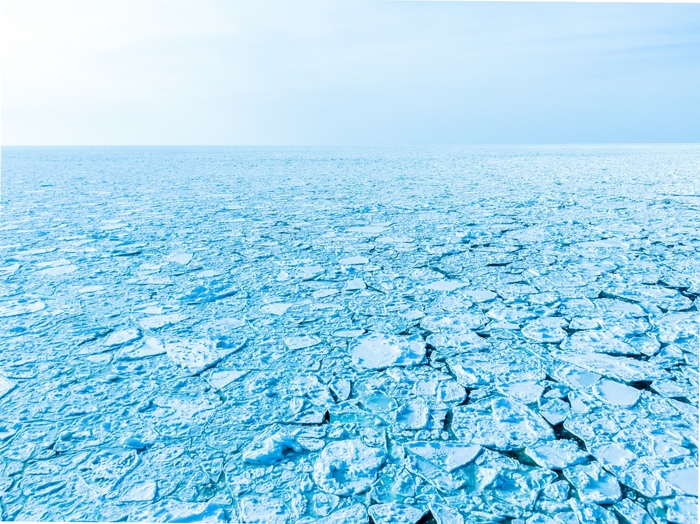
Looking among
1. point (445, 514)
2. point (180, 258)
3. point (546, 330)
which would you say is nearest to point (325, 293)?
point (546, 330)

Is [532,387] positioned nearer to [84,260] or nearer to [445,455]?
[445,455]

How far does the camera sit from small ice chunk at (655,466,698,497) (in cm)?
104

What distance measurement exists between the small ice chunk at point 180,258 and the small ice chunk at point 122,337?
0.98 metres

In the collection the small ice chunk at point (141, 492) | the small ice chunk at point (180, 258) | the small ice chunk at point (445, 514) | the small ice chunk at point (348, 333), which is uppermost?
the small ice chunk at point (141, 492)

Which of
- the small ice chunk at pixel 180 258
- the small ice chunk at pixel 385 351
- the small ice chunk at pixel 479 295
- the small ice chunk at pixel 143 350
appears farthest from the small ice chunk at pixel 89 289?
the small ice chunk at pixel 479 295

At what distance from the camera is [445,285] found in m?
2.40

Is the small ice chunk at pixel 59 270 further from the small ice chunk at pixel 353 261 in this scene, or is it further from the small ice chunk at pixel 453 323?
the small ice chunk at pixel 453 323

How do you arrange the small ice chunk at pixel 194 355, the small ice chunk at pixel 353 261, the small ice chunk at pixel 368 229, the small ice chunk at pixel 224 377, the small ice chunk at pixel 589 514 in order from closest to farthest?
the small ice chunk at pixel 589 514 → the small ice chunk at pixel 224 377 → the small ice chunk at pixel 194 355 → the small ice chunk at pixel 353 261 → the small ice chunk at pixel 368 229

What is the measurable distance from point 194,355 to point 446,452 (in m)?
0.95

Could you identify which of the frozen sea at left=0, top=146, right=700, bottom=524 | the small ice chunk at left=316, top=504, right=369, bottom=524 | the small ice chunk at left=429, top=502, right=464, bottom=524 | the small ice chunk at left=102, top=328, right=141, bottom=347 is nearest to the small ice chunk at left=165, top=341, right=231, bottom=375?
the frozen sea at left=0, top=146, right=700, bottom=524

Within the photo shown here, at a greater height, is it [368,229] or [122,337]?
[122,337]

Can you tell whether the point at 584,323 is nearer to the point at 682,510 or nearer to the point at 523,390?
the point at 523,390

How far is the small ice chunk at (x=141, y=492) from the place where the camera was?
40.6 inches

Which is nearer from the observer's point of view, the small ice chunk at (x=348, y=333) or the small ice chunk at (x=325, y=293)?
the small ice chunk at (x=348, y=333)
